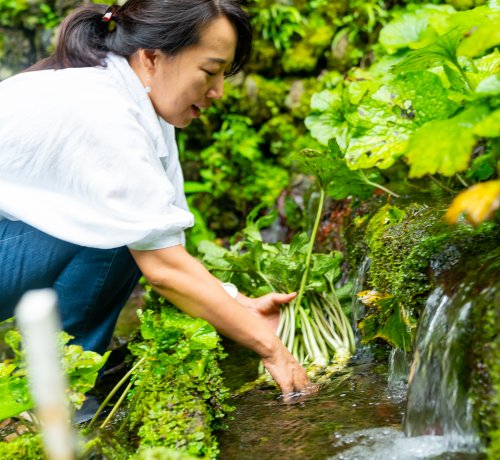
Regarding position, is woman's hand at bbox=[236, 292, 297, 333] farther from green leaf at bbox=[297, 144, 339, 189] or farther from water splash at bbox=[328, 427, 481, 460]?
water splash at bbox=[328, 427, 481, 460]

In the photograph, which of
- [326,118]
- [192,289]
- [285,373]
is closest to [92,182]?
[192,289]

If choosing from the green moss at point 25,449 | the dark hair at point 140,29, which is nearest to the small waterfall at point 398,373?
the green moss at point 25,449

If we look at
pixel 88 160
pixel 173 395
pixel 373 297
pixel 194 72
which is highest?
pixel 194 72

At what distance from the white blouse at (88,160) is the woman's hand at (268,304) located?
0.67 meters

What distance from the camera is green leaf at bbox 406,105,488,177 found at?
140cm

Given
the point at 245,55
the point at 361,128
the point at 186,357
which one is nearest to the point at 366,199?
the point at 361,128

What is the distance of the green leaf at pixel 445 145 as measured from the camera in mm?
1398

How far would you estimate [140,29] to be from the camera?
6.86 feet

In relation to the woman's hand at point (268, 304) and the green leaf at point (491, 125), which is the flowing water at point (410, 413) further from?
the woman's hand at point (268, 304)

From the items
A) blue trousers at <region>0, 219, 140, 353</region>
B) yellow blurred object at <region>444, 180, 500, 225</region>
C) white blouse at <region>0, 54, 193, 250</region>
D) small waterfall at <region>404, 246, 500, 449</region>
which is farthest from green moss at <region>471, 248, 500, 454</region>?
blue trousers at <region>0, 219, 140, 353</region>

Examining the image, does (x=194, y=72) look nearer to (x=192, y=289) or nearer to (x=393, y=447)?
(x=192, y=289)

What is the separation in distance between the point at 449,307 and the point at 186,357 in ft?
2.27

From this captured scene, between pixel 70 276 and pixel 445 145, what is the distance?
4.57ft

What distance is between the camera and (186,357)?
1.71 metres
